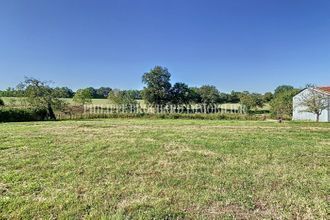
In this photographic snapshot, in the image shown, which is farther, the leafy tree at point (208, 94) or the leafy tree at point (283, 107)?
the leafy tree at point (208, 94)

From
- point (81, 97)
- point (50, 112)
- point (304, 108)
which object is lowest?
point (50, 112)

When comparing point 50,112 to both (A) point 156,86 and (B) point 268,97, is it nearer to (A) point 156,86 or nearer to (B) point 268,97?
(A) point 156,86

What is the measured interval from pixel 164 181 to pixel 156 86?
160ft

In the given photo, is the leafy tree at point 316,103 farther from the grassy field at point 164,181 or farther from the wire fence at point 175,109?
the grassy field at point 164,181

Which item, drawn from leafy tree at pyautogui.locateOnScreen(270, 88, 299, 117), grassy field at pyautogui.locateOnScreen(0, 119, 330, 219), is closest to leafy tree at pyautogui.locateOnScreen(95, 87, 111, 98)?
leafy tree at pyautogui.locateOnScreen(270, 88, 299, 117)

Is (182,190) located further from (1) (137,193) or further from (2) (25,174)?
(2) (25,174)

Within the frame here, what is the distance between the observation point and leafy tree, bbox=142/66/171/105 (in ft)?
171

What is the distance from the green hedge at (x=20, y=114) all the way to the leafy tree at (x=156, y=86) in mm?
29463

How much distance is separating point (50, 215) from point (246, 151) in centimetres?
471

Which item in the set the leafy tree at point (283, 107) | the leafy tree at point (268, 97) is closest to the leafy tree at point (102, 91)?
the leafy tree at point (268, 97)

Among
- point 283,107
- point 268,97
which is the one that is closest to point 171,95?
point 268,97

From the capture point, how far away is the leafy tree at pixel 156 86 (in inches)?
2057

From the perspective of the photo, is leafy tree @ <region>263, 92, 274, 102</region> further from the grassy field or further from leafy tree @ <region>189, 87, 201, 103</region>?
the grassy field

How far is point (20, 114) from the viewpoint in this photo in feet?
68.7
